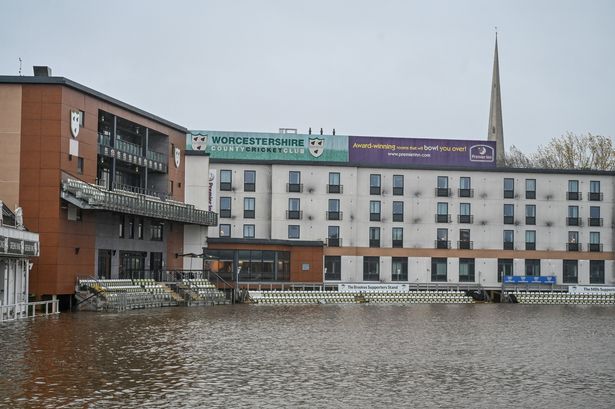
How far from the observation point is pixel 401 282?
88.3 meters

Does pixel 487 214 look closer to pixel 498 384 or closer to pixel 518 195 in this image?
pixel 518 195

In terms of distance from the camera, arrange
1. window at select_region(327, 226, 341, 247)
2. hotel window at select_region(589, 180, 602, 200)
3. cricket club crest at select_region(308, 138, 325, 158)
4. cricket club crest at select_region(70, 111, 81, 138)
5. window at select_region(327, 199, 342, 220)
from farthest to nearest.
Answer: cricket club crest at select_region(308, 138, 325, 158)
hotel window at select_region(589, 180, 602, 200)
window at select_region(327, 199, 342, 220)
window at select_region(327, 226, 341, 247)
cricket club crest at select_region(70, 111, 81, 138)

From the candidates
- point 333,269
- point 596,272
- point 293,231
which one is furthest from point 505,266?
point 293,231

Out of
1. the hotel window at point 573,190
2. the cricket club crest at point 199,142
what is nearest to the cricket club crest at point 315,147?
the cricket club crest at point 199,142

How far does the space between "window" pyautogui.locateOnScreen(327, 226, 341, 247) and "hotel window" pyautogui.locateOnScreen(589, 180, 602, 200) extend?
27168mm

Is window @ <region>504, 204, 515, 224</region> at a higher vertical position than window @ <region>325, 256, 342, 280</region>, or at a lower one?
higher

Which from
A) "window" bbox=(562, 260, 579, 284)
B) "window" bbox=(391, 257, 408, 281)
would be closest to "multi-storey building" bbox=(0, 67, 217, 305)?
"window" bbox=(391, 257, 408, 281)

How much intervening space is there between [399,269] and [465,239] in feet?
24.9

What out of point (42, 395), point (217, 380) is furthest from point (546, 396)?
point (42, 395)

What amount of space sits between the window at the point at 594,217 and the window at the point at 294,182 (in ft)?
100

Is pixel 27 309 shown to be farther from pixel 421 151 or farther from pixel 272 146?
pixel 421 151

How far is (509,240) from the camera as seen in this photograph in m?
90.1

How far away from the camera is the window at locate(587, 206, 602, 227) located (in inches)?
3597

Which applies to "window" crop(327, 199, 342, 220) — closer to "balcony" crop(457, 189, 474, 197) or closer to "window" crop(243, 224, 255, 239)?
"window" crop(243, 224, 255, 239)
